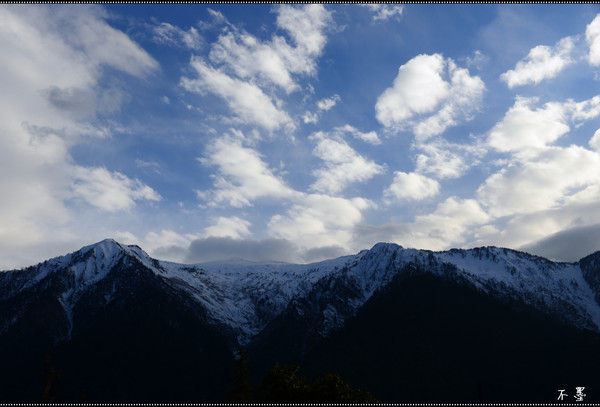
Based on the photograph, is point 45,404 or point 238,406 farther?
point 238,406

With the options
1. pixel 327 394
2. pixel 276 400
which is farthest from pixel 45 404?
pixel 327 394

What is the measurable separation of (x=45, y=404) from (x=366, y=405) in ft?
177

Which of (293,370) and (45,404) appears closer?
(45,404)

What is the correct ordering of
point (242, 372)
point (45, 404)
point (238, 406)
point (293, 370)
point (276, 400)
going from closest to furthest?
1. point (45, 404)
2. point (238, 406)
3. point (242, 372)
4. point (276, 400)
5. point (293, 370)

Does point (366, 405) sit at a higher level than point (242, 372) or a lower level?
lower

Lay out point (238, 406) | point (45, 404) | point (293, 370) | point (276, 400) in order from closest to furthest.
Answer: point (45, 404)
point (238, 406)
point (276, 400)
point (293, 370)

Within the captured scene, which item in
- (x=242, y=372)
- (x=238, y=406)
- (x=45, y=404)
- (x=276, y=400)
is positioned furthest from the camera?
(x=276, y=400)

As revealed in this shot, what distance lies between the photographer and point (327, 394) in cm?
8619

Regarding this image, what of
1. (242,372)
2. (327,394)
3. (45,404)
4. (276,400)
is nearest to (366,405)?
(327,394)

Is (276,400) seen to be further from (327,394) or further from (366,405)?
(366,405)

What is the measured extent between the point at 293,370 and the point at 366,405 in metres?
17.2

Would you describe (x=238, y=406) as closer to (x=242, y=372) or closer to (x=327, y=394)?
(x=242, y=372)

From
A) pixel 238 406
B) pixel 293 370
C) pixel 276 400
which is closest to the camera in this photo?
pixel 238 406

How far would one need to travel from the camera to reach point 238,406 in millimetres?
71500
